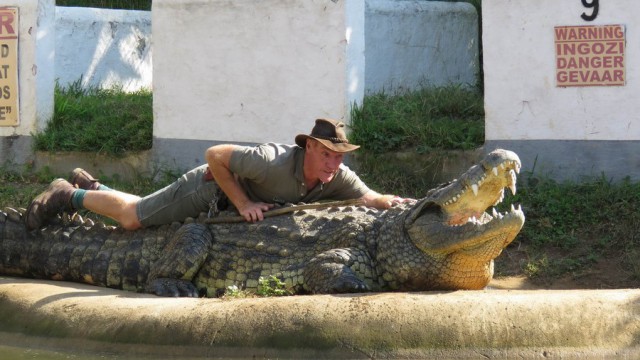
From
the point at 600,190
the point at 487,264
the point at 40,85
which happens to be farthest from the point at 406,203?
the point at 40,85

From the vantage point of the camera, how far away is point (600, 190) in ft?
26.5

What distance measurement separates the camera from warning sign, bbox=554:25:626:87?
26.9 feet

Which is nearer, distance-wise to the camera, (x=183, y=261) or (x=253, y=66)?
(x=183, y=261)

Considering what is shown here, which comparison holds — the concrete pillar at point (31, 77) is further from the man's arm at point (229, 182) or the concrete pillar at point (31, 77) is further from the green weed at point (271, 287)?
the green weed at point (271, 287)

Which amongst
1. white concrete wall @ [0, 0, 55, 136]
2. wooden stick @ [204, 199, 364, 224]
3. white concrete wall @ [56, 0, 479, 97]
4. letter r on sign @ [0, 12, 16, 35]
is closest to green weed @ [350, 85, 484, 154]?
white concrete wall @ [56, 0, 479, 97]

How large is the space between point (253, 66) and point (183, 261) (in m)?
3.14

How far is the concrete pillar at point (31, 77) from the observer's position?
9695 millimetres

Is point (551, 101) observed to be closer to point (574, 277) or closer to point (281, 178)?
point (574, 277)

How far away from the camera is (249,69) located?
915 cm

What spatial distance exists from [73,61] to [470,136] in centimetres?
538

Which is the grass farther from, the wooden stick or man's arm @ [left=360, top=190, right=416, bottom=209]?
man's arm @ [left=360, top=190, right=416, bottom=209]

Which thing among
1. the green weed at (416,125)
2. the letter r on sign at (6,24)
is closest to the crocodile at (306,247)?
the green weed at (416,125)

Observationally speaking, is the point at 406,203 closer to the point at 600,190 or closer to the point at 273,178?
the point at 273,178

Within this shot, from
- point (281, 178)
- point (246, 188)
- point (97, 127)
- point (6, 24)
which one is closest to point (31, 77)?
point (6, 24)
